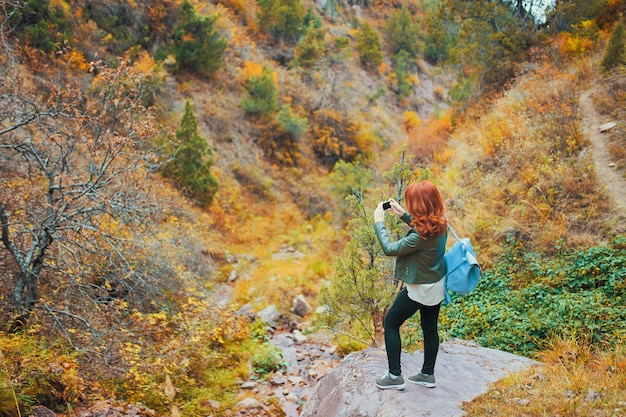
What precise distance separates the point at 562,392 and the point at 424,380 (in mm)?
1083

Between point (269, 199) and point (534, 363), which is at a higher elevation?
point (269, 199)

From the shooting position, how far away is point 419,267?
341 cm

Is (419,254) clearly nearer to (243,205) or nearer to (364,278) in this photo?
(364,278)

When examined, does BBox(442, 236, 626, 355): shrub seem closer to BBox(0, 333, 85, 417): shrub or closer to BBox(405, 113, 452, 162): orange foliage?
BBox(0, 333, 85, 417): shrub

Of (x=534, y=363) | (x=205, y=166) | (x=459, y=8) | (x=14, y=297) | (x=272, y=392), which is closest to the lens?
(x=534, y=363)

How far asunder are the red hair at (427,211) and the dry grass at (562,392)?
1430 millimetres

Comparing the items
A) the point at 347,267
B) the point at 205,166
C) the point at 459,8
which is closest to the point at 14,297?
the point at 347,267

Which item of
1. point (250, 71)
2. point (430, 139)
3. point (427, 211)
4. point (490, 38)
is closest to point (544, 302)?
point (427, 211)

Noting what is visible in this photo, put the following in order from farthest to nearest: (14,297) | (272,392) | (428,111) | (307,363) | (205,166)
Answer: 1. (428,111)
2. (205,166)
3. (307,363)
4. (272,392)
5. (14,297)

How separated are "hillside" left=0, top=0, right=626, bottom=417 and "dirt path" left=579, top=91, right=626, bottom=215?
0.04 meters

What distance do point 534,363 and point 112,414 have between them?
4427 millimetres

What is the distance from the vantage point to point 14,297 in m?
5.13

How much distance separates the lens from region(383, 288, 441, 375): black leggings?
3.53 meters

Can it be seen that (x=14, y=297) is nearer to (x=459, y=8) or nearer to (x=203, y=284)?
(x=203, y=284)
